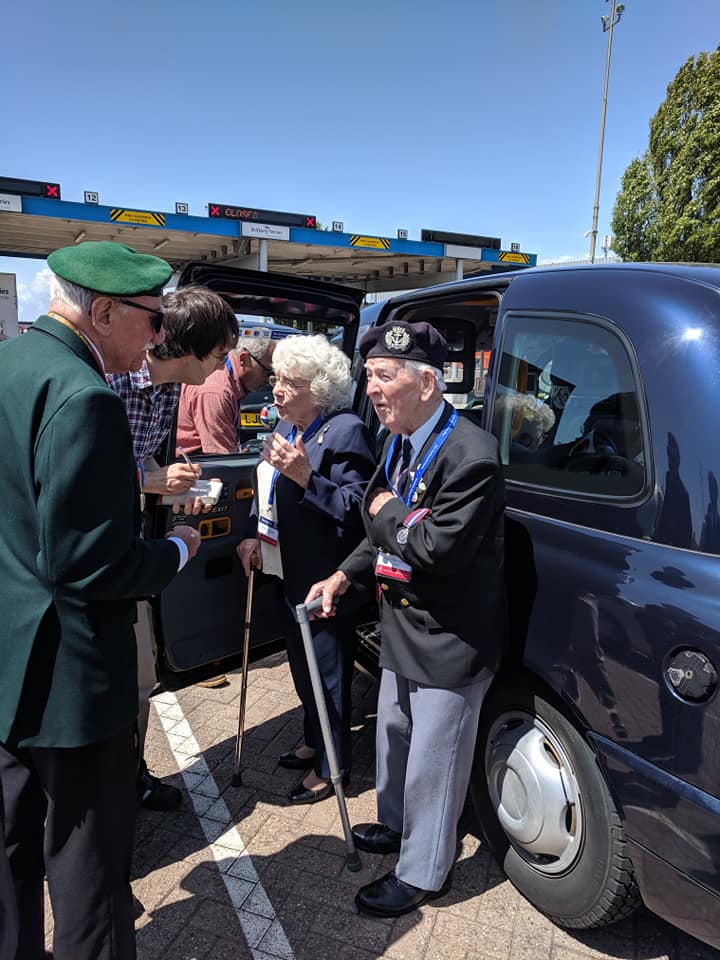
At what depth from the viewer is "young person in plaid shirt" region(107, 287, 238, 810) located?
2.32 meters

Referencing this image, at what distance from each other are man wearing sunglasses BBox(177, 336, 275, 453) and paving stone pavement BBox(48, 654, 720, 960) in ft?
5.64

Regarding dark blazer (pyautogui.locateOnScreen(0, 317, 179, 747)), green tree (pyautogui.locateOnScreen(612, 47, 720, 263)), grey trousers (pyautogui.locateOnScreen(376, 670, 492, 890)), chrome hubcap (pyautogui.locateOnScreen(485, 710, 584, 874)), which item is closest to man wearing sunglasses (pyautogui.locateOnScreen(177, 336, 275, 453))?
grey trousers (pyautogui.locateOnScreen(376, 670, 492, 890))

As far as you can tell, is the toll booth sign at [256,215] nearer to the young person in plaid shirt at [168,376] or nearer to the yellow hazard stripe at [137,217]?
the yellow hazard stripe at [137,217]

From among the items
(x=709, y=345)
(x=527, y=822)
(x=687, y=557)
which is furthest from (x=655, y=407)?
(x=527, y=822)

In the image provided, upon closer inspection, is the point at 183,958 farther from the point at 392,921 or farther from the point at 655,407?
the point at 655,407

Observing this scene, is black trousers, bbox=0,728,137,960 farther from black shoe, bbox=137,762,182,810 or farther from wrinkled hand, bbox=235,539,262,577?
wrinkled hand, bbox=235,539,262,577

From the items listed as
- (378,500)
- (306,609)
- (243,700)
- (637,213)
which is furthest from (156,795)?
(637,213)

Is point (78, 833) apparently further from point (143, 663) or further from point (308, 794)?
point (308, 794)

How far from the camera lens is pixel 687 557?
5.11 ft

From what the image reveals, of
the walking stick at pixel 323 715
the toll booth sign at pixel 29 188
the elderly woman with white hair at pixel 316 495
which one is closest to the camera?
the walking stick at pixel 323 715

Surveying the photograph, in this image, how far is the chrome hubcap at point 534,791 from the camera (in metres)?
1.97

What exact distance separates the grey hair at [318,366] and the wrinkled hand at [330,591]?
683mm

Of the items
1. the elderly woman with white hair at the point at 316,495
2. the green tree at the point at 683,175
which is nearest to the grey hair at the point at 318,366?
the elderly woman with white hair at the point at 316,495

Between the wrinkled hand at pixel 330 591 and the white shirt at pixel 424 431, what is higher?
the white shirt at pixel 424 431
